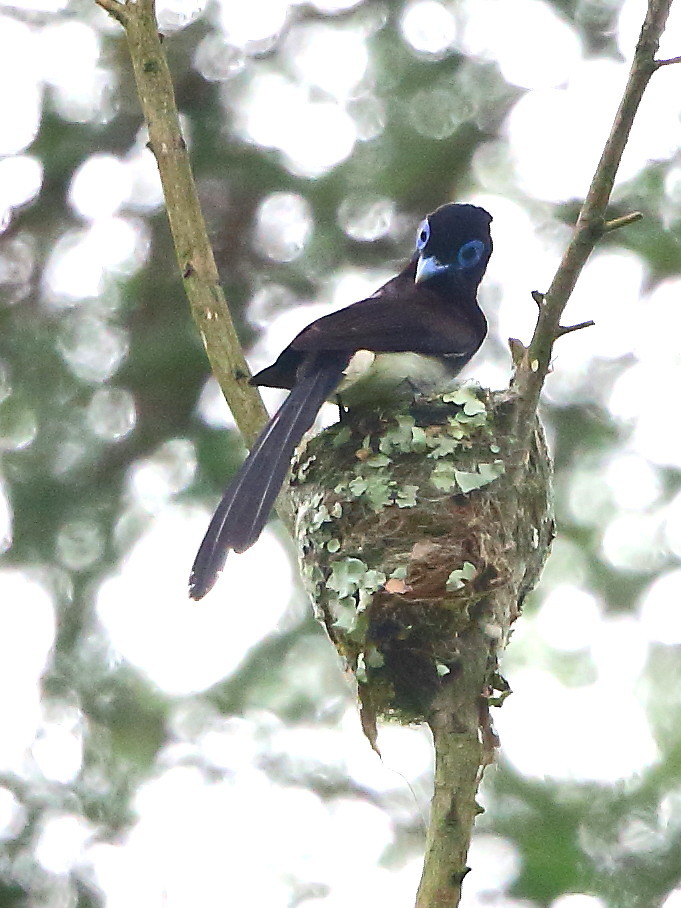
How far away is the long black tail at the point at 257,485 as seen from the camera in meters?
3.44

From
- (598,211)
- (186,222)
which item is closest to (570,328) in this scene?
(598,211)

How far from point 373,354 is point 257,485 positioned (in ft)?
2.43

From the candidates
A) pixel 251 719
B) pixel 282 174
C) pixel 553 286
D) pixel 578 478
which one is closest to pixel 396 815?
pixel 251 719

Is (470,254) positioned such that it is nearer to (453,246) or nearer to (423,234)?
(453,246)

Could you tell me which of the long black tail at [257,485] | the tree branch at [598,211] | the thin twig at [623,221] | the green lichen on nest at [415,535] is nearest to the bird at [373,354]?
the long black tail at [257,485]

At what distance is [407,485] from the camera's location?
12.8ft

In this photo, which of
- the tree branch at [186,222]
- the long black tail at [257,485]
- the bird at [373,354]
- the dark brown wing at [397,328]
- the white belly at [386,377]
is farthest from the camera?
the white belly at [386,377]

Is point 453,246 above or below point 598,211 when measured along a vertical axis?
above

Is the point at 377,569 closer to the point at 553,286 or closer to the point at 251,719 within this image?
the point at 553,286

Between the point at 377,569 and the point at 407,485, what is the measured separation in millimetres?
376

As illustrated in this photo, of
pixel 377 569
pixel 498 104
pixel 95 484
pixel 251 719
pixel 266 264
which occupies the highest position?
pixel 498 104

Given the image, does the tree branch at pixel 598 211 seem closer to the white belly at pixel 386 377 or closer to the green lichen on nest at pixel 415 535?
the green lichen on nest at pixel 415 535

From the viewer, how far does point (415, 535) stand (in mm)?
3740

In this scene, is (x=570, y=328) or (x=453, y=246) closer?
(x=570, y=328)
